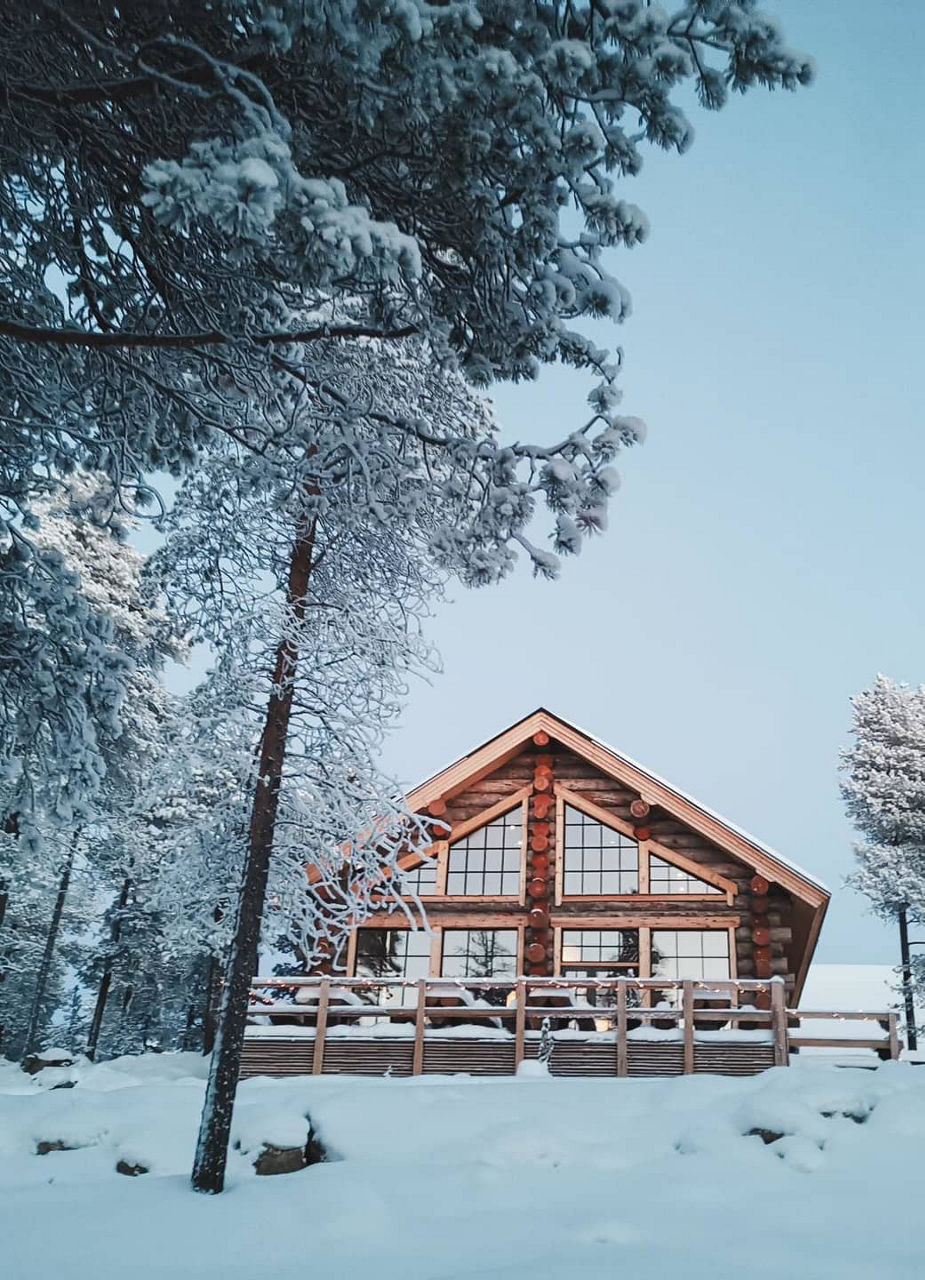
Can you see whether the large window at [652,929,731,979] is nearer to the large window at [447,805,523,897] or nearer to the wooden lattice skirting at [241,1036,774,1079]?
the large window at [447,805,523,897]

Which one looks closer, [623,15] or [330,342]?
[623,15]

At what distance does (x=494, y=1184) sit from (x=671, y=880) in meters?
10.0

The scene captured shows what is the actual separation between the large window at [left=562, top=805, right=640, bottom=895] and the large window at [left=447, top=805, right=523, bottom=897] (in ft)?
3.09

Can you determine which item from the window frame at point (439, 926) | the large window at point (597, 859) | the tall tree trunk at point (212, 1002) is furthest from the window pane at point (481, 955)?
the tall tree trunk at point (212, 1002)

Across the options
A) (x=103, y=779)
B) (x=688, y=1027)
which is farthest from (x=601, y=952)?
(x=103, y=779)

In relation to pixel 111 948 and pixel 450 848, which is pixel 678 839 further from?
pixel 111 948

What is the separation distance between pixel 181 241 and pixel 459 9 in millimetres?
2398

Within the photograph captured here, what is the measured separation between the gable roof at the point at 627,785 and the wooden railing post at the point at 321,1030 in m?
3.54

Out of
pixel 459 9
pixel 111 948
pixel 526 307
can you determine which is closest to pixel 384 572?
pixel 526 307

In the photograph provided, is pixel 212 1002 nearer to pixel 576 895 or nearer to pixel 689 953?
pixel 576 895

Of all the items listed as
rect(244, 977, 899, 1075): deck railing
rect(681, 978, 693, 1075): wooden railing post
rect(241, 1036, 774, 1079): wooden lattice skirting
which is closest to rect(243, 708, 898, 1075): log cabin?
rect(244, 977, 899, 1075): deck railing

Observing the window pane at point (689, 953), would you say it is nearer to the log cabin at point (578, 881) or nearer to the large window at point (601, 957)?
the log cabin at point (578, 881)

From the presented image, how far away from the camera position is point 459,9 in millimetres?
3961

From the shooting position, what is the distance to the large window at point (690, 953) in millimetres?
16641
